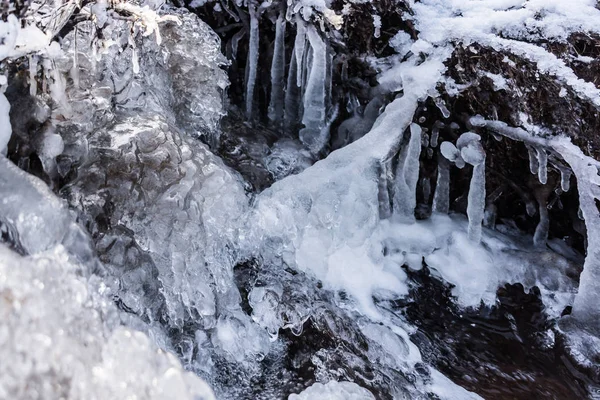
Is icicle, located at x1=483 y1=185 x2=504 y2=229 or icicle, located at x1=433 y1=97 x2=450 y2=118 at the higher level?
icicle, located at x1=433 y1=97 x2=450 y2=118

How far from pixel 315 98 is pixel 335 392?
227 cm

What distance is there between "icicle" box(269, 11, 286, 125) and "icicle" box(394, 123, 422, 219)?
1.25 metres

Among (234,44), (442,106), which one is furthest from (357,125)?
(234,44)

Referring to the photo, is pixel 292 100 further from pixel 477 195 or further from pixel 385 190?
pixel 477 195

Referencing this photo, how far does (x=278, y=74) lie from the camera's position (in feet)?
13.7

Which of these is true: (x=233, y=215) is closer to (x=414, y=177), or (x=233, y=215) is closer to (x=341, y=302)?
(x=341, y=302)

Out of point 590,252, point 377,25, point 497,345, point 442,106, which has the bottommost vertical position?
point 497,345

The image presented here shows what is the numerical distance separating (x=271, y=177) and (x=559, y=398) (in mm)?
2185

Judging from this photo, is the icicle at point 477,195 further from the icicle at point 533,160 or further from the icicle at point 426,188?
the icicle at point 426,188

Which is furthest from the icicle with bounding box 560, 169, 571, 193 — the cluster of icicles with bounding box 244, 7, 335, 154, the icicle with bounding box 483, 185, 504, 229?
the cluster of icicles with bounding box 244, 7, 335, 154

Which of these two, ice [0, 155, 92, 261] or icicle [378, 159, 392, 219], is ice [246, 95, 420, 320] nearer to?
icicle [378, 159, 392, 219]

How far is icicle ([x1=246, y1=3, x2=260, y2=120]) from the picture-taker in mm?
4141

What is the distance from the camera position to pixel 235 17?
427 centimetres

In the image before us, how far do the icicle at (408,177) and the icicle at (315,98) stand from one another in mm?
833
